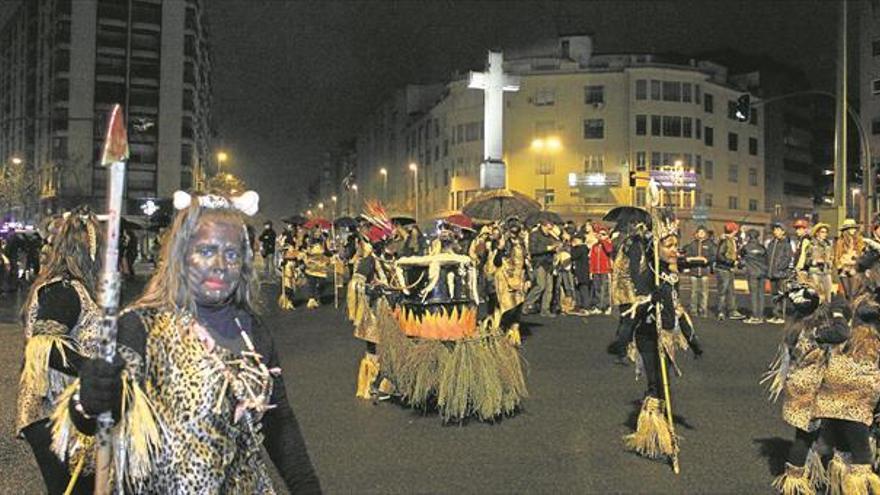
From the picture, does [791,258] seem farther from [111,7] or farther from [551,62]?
[111,7]

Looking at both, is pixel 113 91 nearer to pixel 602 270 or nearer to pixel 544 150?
pixel 544 150

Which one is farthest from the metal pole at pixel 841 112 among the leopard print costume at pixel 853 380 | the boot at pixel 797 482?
the boot at pixel 797 482

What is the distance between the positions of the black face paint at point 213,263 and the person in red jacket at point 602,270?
16490 mm

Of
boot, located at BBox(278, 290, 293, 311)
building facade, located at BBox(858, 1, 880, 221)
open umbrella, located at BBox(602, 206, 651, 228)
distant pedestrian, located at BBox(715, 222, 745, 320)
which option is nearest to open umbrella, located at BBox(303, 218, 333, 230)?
boot, located at BBox(278, 290, 293, 311)

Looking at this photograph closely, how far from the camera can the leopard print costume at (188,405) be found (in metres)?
2.58

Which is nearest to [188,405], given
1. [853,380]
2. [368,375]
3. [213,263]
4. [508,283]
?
[213,263]

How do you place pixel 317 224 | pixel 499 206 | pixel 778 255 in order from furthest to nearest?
pixel 317 224 < pixel 499 206 < pixel 778 255

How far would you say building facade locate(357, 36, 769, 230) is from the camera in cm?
7050

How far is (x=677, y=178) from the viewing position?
67062 mm

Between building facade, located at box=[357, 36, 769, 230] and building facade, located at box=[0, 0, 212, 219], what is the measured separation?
1448 inches

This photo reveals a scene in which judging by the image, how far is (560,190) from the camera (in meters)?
71.8

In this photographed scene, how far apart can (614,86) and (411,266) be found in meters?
65.2

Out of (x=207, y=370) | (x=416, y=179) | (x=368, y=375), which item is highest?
(x=416, y=179)

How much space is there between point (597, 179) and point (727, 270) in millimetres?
53637
